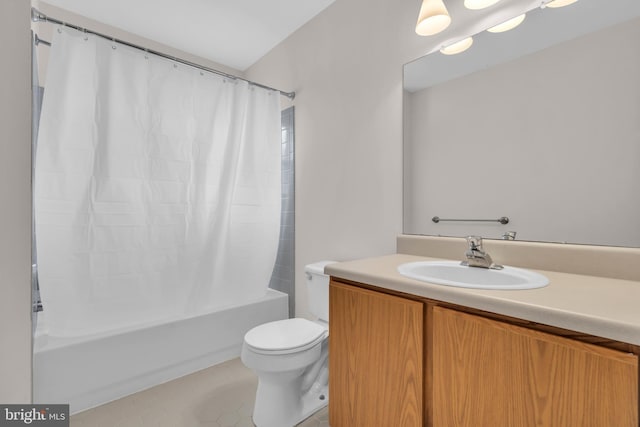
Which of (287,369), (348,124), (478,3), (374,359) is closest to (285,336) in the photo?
(287,369)

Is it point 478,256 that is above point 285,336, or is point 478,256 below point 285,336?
above

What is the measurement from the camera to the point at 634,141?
0.95 metres

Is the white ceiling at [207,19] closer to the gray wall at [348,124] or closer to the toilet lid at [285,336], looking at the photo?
the gray wall at [348,124]

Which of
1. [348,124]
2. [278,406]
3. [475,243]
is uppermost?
[348,124]

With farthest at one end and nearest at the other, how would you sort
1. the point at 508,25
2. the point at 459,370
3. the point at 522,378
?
the point at 508,25, the point at 459,370, the point at 522,378

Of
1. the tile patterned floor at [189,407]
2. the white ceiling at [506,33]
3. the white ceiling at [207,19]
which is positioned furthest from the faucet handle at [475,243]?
the white ceiling at [207,19]

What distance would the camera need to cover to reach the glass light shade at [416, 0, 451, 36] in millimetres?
1258

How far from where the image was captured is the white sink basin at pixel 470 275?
922 millimetres

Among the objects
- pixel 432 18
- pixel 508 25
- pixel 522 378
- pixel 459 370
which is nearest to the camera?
pixel 522 378

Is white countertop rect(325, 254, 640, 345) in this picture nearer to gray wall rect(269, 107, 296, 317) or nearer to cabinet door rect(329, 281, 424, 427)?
cabinet door rect(329, 281, 424, 427)

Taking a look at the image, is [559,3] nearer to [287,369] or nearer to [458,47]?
[458,47]

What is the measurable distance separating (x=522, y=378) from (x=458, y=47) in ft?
4.47

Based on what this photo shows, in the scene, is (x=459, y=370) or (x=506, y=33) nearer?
(x=459, y=370)

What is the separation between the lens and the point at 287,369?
1329mm
